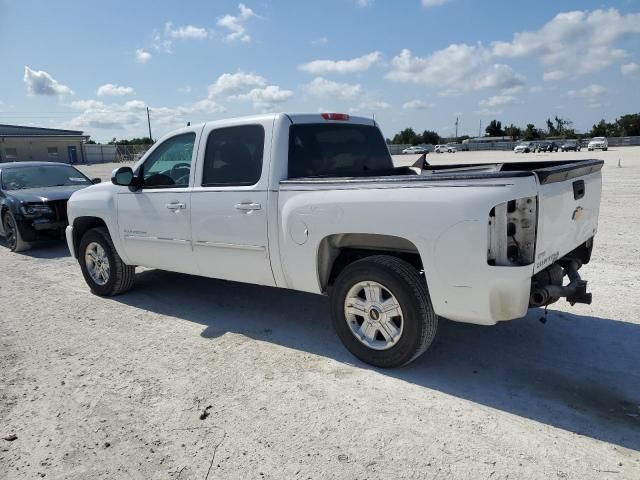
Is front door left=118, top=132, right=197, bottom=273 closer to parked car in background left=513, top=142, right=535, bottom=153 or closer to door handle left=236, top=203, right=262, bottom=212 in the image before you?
door handle left=236, top=203, right=262, bottom=212

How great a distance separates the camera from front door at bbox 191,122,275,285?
4.19m

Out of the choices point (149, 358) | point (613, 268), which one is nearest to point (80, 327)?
point (149, 358)

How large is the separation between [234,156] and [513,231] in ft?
8.27

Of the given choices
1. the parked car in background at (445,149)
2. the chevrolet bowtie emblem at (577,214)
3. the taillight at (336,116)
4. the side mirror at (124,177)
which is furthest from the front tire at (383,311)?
the parked car in background at (445,149)

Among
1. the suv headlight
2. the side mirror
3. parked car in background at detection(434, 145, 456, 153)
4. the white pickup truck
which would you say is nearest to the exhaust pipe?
the white pickup truck

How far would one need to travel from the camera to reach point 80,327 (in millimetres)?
5008

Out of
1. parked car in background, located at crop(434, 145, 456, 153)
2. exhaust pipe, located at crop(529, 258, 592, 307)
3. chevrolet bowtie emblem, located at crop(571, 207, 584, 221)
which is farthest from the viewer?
parked car in background, located at crop(434, 145, 456, 153)

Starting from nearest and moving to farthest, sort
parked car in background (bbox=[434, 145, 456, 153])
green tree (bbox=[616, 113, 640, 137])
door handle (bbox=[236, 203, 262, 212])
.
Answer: door handle (bbox=[236, 203, 262, 212])
parked car in background (bbox=[434, 145, 456, 153])
green tree (bbox=[616, 113, 640, 137])

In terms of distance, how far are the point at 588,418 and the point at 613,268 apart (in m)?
3.74

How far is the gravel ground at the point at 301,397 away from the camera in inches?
108

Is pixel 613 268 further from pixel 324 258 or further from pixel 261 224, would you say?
pixel 261 224

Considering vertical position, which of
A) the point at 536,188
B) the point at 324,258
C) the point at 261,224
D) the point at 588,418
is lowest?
the point at 588,418

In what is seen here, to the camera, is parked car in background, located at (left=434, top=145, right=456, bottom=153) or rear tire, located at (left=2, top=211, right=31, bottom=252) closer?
rear tire, located at (left=2, top=211, right=31, bottom=252)

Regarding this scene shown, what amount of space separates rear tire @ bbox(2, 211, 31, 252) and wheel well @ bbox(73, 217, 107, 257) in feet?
12.0
